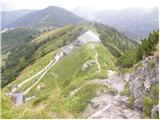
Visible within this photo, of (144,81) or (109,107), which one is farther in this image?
(144,81)

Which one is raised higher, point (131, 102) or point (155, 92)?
point (155, 92)

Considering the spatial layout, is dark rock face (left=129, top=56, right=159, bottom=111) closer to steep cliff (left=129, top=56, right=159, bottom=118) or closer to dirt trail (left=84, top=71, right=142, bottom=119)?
steep cliff (left=129, top=56, right=159, bottom=118)

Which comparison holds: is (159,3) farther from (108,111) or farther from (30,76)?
(30,76)

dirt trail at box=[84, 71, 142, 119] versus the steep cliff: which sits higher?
the steep cliff

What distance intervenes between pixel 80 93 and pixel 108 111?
9282 millimetres

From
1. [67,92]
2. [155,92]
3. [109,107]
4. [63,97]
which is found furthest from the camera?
[67,92]

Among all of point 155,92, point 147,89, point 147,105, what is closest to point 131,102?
point 147,89

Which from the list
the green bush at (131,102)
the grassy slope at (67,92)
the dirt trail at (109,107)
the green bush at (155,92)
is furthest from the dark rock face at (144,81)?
the grassy slope at (67,92)

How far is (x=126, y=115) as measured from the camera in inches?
1187

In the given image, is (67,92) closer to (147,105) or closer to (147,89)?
(147,89)

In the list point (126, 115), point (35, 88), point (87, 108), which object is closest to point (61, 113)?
point (87, 108)

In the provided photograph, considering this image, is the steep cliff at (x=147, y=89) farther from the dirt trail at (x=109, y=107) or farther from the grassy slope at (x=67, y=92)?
the grassy slope at (x=67, y=92)

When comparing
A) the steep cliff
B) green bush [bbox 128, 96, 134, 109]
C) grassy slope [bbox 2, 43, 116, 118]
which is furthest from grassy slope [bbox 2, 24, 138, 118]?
the steep cliff

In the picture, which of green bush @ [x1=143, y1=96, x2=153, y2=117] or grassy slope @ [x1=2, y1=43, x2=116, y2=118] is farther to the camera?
grassy slope @ [x1=2, y1=43, x2=116, y2=118]
